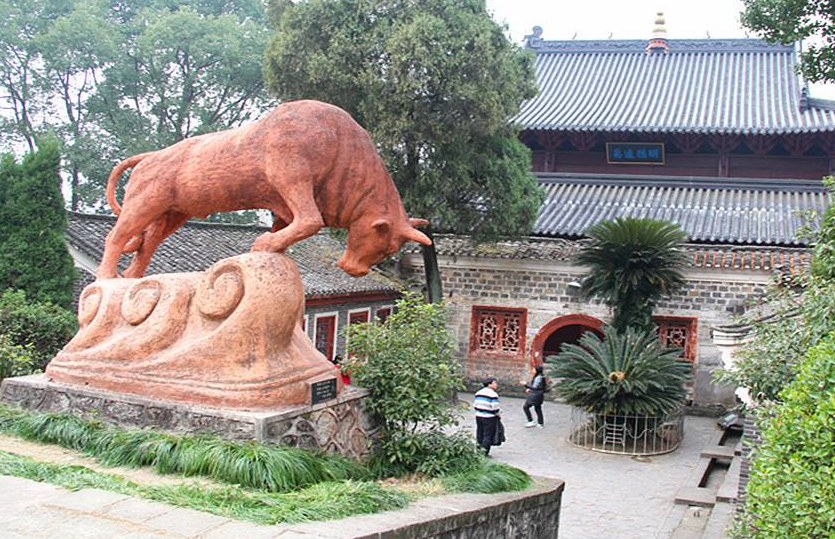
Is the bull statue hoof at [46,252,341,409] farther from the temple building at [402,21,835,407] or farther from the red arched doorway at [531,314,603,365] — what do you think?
the red arched doorway at [531,314,603,365]

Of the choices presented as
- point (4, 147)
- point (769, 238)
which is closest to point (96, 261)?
point (4, 147)

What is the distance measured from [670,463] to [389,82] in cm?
705

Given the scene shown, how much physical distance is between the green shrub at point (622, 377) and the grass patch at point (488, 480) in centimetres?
500

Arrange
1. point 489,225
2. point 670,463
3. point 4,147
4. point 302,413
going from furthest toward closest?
point 4,147 → point 489,225 → point 670,463 → point 302,413

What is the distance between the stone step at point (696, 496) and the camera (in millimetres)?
9199

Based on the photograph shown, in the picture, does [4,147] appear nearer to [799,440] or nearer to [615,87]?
[615,87]

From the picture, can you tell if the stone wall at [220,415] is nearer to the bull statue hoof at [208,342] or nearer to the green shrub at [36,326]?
the bull statue hoof at [208,342]

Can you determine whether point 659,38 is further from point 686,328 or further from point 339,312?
point 339,312

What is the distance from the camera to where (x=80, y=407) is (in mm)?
6219

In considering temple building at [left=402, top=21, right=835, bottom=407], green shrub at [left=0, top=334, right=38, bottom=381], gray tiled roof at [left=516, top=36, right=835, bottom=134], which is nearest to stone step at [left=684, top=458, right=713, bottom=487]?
temple building at [left=402, top=21, right=835, bottom=407]

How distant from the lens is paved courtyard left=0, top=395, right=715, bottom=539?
4246mm

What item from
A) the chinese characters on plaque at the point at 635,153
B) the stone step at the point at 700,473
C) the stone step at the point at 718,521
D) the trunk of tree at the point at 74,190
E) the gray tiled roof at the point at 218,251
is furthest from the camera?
the trunk of tree at the point at 74,190

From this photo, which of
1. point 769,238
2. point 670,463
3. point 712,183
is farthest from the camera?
point 712,183

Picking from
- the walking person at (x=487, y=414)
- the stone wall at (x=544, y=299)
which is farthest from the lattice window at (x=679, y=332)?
the walking person at (x=487, y=414)
